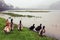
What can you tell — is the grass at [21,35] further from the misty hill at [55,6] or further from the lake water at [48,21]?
the misty hill at [55,6]

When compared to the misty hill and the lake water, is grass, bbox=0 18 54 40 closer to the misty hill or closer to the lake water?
the lake water

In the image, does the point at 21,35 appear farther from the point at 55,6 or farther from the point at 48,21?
the point at 55,6

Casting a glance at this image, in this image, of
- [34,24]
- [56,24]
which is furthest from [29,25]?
[56,24]

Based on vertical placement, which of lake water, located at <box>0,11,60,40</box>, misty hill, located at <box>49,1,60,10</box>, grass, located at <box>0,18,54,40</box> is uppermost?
misty hill, located at <box>49,1,60,10</box>

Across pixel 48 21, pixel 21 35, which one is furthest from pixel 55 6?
pixel 21 35

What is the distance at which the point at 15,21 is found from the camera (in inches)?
116

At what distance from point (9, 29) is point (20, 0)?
1.75 feet

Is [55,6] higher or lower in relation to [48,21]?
higher

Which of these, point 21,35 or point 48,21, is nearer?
point 21,35

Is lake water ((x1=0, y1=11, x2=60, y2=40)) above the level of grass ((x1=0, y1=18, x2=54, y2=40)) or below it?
above

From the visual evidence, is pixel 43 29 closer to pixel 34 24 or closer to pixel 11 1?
pixel 34 24

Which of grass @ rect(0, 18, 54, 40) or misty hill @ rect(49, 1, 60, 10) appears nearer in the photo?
grass @ rect(0, 18, 54, 40)

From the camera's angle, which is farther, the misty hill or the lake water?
the misty hill

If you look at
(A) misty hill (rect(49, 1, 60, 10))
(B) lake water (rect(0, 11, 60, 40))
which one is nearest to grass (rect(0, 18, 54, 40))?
(B) lake water (rect(0, 11, 60, 40))
